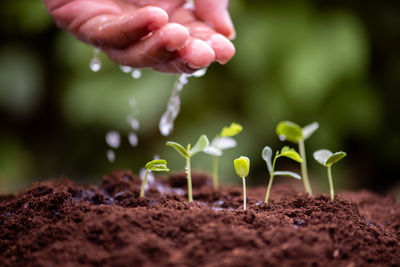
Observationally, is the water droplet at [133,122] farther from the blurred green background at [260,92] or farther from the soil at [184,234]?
the soil at [184,234]

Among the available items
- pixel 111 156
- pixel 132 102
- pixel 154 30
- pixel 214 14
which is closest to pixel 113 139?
pixel 111 156

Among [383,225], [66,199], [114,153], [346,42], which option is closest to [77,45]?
[114,153]

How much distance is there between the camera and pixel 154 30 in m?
0.81

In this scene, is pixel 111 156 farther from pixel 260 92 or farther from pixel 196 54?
pixel 196 54

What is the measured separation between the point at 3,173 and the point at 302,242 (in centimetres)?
234

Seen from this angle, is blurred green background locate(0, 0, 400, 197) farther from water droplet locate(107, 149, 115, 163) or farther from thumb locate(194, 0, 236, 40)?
thumb locate(194, 0, 236, 40)

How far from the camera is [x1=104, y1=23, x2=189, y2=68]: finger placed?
2.47ft

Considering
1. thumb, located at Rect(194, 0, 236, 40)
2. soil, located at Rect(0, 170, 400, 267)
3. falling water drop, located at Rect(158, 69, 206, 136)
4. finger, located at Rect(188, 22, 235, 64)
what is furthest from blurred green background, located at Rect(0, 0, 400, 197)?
soil, located at Rect(0, 170, 400, 267)

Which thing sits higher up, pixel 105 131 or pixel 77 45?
pixel 77 45

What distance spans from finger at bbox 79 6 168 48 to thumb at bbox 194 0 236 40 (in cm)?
19

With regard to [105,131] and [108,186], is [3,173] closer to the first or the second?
[105,131]

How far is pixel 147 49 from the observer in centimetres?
82

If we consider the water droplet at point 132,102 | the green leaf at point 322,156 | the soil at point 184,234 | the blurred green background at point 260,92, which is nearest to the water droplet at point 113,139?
the blurred green background at point 260,92

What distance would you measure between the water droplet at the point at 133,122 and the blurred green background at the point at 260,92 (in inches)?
1.6
